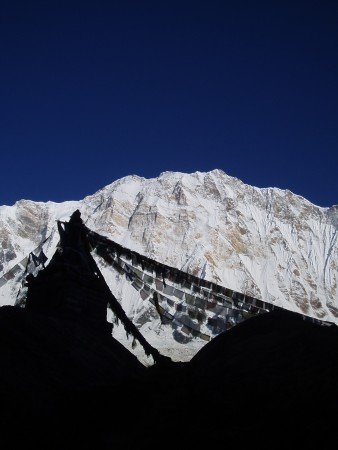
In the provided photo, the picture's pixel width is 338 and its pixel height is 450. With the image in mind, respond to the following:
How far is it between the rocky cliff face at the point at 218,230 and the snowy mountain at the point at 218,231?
31 cm

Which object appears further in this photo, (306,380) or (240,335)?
(240,335)

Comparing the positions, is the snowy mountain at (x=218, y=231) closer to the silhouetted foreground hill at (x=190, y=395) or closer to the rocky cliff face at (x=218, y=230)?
the rocky cliff face at (x=218, y=230)

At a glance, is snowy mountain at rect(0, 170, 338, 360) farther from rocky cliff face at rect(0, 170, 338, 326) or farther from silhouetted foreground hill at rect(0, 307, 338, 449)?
silhouetted foreground hill at rect(0, 307, 338, 449)

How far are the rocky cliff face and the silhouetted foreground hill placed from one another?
108517 millimetres

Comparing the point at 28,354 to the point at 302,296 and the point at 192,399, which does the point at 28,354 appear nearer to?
the point at 192,399

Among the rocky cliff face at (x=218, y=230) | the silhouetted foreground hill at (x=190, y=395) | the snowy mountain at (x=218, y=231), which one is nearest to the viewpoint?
the silhouetted foreground hill at (x=190, y=395)

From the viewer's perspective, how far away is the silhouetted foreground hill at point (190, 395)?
4.23 meters

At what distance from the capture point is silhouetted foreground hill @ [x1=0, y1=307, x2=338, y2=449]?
4.23 m

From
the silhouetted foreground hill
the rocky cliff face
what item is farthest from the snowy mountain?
the silhouetted foreground hill

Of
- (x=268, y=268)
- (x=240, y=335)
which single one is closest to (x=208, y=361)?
(x=240, y=335)

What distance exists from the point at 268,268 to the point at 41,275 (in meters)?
137

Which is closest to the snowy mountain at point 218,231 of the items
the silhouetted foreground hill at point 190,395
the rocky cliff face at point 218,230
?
the rocky cliff face at point 218,230

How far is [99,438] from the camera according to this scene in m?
5.15

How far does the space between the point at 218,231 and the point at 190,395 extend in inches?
5572
